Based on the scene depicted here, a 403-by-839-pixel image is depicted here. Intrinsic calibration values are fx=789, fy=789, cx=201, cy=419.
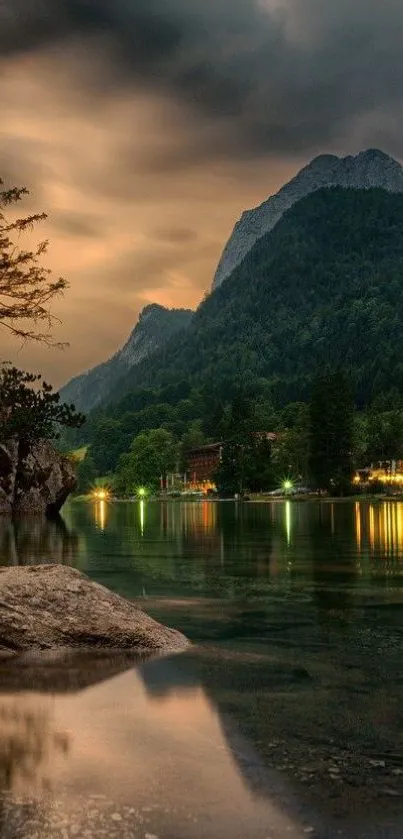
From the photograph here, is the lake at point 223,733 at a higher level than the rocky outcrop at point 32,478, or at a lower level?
lower

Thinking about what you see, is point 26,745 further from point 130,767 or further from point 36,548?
point 36,548

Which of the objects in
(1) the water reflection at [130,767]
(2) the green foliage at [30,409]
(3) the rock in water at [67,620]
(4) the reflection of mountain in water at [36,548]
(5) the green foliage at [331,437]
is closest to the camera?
(1) the water reflection at [130,767]

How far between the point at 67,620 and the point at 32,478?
64659 millimetres

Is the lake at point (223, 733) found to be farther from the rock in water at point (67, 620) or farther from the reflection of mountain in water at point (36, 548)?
the reflection of mountain in water at point (36, 548)

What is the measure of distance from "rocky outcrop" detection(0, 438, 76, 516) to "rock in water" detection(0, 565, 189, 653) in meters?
58.7

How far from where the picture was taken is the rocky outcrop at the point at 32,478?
238 ft

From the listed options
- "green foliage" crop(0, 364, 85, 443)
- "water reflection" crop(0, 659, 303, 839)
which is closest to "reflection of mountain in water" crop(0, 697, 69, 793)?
"water reflection" crop(0, 659, 303, 839)

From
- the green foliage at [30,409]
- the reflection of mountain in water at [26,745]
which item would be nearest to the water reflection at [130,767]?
the reflection of mountain in water at [26,745]

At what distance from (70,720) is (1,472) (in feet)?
215

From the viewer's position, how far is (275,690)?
9961mm

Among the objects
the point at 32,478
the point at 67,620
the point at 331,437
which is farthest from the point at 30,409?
the point at 331,437

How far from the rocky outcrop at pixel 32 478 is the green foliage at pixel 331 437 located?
323ft

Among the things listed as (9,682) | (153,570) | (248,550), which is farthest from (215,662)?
(248,550)

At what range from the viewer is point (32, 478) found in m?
75.9
